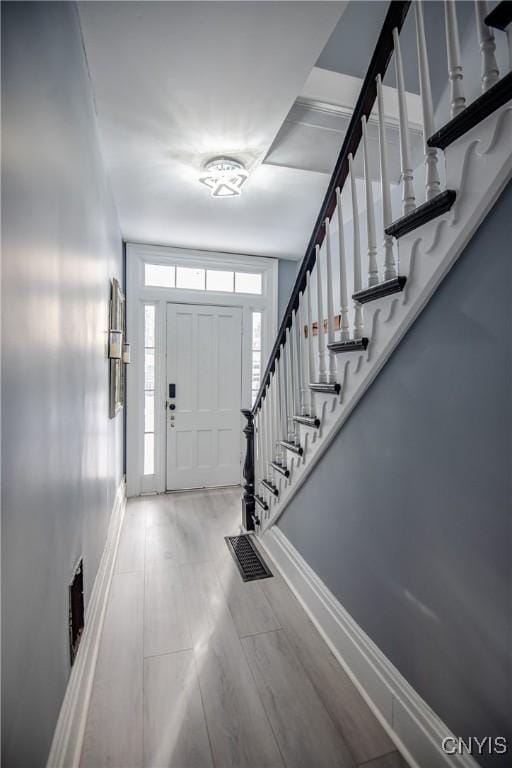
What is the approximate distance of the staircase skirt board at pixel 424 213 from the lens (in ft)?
3.16

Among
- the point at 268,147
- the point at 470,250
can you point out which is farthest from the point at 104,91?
the point at 470,250

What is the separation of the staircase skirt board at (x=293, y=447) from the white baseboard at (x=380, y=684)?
2.04 ft

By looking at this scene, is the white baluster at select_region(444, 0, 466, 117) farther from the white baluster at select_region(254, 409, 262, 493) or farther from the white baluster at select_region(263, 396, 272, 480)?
the white baluster at select_region(254, 409, 262, 493)

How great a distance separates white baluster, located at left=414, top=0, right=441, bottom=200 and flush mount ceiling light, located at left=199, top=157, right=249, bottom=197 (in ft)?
4.57

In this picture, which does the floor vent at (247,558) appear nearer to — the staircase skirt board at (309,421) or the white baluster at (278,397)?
the white baluster at (278,397)

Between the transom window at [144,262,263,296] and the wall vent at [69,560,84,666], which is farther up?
the transom window at [144,262,263,296]

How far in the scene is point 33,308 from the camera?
90 cm

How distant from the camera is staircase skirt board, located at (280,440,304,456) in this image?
196cm

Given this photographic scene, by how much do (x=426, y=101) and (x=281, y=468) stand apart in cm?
181

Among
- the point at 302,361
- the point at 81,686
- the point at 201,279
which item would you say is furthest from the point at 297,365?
the point at 201,279

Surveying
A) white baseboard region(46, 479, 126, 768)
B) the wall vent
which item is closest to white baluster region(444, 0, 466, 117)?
the wall vent

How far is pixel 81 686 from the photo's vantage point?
4.35 feet
